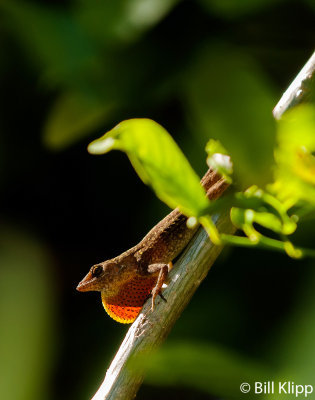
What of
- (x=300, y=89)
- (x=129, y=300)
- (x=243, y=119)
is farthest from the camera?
(x=129, y=300)

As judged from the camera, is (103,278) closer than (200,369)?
No

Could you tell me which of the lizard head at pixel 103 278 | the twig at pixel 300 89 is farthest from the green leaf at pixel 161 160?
the lizard head at pixel 103 278

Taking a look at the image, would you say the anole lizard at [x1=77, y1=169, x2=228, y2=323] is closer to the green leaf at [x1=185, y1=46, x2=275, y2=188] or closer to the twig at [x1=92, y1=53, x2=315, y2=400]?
the twig at [x1=92, y1=53, x2=315, y2=400]

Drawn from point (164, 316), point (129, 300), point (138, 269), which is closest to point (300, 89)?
point (164, 316)

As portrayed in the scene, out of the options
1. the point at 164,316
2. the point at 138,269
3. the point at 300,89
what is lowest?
the point at 138,269

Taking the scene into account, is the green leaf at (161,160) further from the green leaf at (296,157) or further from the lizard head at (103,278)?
the lizard head at (103,278)

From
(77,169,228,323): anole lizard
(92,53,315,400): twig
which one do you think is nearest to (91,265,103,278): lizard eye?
(77,169,228,323): anole lizard

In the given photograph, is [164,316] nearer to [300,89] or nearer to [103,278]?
[300,89]
